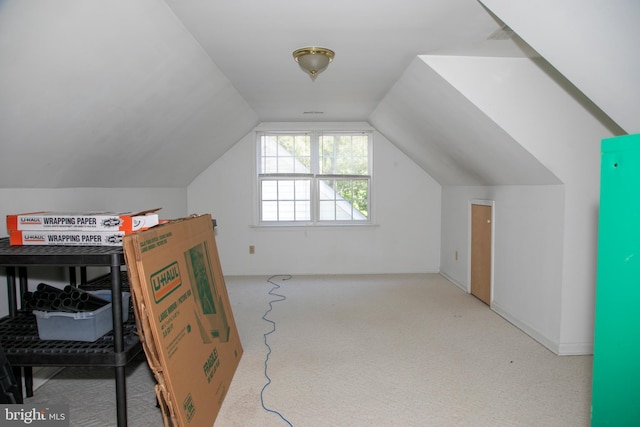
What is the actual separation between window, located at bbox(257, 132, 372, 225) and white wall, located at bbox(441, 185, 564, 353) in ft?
5.86

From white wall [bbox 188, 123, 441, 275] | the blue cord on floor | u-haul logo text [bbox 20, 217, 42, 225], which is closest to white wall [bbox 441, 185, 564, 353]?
white wall [bbox 188, 123, 441, 275]

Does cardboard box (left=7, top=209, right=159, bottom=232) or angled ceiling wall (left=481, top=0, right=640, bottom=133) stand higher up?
angled ceiling wall (left=481, top=0, right=640, bottom=133)

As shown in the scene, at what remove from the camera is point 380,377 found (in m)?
2.44

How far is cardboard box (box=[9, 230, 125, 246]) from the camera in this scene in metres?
1.72

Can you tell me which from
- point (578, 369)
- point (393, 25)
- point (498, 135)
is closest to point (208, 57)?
point (393, 25)

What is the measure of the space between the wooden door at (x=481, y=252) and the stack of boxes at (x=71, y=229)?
11.1 ft

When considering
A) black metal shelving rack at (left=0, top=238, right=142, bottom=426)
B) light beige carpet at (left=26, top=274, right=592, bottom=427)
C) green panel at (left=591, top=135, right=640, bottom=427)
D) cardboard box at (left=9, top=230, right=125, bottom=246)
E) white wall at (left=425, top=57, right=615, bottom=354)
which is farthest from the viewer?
white wall at (left=425, top=57, right=615, bottom=354)

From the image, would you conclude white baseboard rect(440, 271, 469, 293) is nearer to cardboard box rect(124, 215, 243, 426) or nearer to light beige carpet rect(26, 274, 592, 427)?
light beige carpet rect(26, 274, 592, 427)

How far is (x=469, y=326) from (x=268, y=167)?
338 centimetres

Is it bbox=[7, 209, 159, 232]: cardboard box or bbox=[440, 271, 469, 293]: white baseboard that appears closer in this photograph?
bbox=[7, 209, 159, 232]: cardboard box

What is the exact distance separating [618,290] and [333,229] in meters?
4.40

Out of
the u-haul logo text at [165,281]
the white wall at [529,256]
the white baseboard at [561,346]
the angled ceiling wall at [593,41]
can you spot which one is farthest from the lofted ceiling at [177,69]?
the white baseboard at [561,346]

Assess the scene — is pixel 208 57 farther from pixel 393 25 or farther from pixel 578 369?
pixel 578 369

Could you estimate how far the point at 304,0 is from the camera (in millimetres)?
1867
